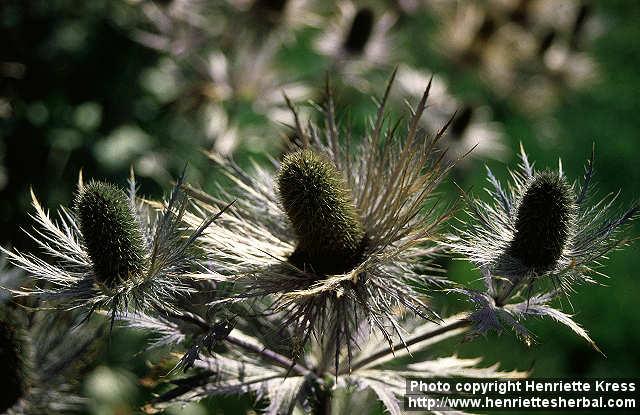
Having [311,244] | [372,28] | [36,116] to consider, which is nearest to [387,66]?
[372,28]

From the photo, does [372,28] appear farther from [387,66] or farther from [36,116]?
[36,116]

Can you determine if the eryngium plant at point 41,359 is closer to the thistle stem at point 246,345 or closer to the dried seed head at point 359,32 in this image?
the thistle stem at point 246,345

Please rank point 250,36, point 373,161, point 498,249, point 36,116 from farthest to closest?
point 250,36, point 36,116, point 373,161, point 498,249

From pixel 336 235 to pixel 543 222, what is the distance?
28 cm

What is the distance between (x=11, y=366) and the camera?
1.00 metres

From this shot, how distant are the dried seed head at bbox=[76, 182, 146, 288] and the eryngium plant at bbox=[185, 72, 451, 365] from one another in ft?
0.29

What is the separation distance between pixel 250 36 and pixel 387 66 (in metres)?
0.43

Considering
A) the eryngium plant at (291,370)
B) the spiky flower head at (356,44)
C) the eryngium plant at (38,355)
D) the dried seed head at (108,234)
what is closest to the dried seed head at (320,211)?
the eryngium plant at (291,370)

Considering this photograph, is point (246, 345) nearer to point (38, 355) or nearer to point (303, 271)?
point (303, 271)

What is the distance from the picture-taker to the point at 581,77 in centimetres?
256

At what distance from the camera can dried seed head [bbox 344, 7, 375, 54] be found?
6.73ft

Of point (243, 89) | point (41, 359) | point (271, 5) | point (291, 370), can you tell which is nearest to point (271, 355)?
point (291, 370)

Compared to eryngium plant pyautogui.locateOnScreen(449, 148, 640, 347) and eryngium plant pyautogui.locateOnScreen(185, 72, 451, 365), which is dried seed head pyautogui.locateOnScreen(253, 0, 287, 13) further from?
eryngium plant pyautogui.locateOnScreen(449, 148, 640, 347)

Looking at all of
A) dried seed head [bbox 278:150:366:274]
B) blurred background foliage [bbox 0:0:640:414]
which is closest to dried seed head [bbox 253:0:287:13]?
blurred background foliage [bbox 0:0:640:414]
